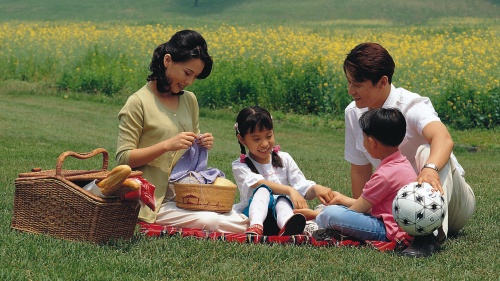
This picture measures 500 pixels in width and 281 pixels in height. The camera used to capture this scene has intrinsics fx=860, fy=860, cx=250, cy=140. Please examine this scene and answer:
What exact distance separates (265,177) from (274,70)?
10.7 m

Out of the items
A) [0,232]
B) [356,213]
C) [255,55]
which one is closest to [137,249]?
[0,232]

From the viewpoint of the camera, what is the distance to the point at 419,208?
16.2 ft

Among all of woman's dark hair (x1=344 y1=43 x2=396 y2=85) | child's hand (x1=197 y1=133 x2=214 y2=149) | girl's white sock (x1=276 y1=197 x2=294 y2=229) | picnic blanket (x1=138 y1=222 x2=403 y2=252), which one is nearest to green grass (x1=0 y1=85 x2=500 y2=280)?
picnic blanket (x1=138 y1=222 x2=403 y2=252)

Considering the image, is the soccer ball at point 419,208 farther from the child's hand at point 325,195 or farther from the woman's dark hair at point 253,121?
the woman's dark hair at point 253,121

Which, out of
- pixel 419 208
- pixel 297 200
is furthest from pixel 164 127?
pixel 419 208

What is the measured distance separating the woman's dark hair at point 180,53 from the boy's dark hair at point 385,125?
1127 millimetres

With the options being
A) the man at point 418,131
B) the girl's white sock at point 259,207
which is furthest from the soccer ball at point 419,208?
the girl's white sock at point 259,207

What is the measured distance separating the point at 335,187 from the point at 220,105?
26.0 ft

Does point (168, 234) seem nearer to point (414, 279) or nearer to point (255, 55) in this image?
point (414, 279)

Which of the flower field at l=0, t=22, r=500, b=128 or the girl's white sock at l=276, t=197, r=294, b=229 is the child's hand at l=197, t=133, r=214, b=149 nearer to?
the girl's white sock at l=276, t=197, r=294, b=229

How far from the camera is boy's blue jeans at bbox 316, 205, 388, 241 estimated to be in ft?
17.6

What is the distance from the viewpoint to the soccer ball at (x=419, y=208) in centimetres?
495

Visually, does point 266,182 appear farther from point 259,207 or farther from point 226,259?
point 226,259

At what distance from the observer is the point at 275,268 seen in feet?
15.0
